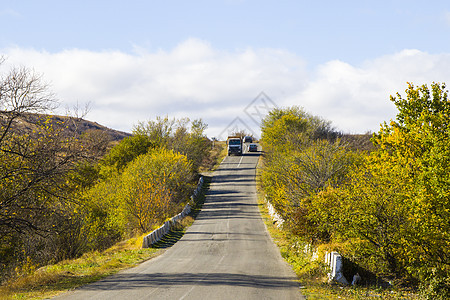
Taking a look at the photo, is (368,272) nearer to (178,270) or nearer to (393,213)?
(393,213)

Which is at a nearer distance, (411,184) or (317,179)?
(411,184)

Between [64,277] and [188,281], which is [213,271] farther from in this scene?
[64,277]

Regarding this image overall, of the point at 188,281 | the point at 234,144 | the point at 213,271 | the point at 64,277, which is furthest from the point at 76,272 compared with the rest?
the point at 234,144

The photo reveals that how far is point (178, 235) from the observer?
110ft

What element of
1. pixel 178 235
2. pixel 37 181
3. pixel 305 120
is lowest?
pixel 178 235

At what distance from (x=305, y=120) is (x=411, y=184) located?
63059mm

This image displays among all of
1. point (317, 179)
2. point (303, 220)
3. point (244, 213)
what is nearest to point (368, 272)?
point (303, 220)

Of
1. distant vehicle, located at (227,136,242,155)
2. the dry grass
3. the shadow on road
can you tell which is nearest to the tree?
the shadow on road

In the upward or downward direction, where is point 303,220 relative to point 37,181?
downward

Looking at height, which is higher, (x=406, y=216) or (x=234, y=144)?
(x=234, y=144)

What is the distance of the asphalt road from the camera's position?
14125 millimetres

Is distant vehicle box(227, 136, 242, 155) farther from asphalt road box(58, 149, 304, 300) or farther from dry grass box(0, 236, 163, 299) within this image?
dry grass box(0, 236, 163, 299)

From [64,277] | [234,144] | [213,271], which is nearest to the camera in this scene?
[64,277]

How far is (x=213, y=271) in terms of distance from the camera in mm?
19000
